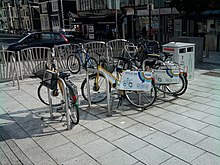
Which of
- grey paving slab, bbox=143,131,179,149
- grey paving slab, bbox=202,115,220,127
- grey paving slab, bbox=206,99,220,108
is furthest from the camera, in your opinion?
grey paving slab, bbox=206,99,220,108

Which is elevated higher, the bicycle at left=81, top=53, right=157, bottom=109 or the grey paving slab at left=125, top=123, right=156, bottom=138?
the bicycle at left=81, top=53, right=157, bottom=109

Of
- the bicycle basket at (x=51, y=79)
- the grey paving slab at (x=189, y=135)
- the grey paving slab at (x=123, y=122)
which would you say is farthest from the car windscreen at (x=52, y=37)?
the grey paving slab at (x=189, y=135)

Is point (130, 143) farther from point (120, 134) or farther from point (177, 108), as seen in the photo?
point (177, 108)

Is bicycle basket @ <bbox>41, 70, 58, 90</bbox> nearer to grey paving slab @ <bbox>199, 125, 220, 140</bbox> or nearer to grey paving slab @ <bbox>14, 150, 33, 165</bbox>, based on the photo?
grey paving slab @ <bbox>14, 150, 33, 165</bbox>

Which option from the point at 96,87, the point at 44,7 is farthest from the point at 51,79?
the point at 44,7

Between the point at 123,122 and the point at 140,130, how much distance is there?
0.46 m

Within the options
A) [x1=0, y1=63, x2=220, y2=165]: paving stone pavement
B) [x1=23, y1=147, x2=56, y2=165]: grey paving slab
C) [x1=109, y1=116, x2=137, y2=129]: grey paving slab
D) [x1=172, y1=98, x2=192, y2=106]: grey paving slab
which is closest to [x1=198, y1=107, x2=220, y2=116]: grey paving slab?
[x1=0, y1=63, x2=220, y2=165]: paving stone pavement

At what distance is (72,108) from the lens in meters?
4.62

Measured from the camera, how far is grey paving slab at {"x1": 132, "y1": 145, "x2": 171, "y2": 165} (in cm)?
330

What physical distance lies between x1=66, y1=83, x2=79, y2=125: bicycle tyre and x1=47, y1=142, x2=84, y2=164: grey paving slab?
72 centimetres

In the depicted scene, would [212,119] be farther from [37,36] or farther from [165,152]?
[37,36]

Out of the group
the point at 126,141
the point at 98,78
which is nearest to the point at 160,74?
the point at 98,78

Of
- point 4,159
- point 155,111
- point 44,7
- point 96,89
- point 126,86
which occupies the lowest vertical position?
point 4,159

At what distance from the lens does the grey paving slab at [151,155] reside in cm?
330
